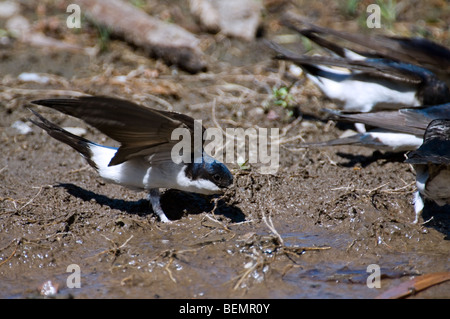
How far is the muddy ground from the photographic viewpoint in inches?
138

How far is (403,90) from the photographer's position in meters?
5.28

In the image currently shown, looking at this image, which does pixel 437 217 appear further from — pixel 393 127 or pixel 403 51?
pixel 403 51

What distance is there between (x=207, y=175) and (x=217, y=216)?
39 centimetres

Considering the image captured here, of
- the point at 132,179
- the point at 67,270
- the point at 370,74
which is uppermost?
the point at 370,74

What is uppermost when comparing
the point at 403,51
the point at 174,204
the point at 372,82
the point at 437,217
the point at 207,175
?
the point at 403,51

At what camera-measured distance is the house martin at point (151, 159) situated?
338cm

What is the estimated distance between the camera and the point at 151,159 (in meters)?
3.83

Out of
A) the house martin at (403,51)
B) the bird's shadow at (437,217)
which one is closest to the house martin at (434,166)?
the bird's shadow at (437,217)

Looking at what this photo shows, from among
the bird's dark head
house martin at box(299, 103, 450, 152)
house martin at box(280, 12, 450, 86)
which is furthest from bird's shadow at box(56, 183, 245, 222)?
house martin at box(280, 12, 450, 86)

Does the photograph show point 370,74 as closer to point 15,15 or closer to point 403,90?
point 403,90

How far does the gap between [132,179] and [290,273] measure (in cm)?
118

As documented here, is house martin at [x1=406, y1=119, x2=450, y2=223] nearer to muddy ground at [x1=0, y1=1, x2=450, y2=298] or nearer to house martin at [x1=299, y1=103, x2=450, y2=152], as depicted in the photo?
muddy ground at [x1=0, y1=1, x2=450, y2=298]

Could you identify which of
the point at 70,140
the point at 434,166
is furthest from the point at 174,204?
the point at 434,166
